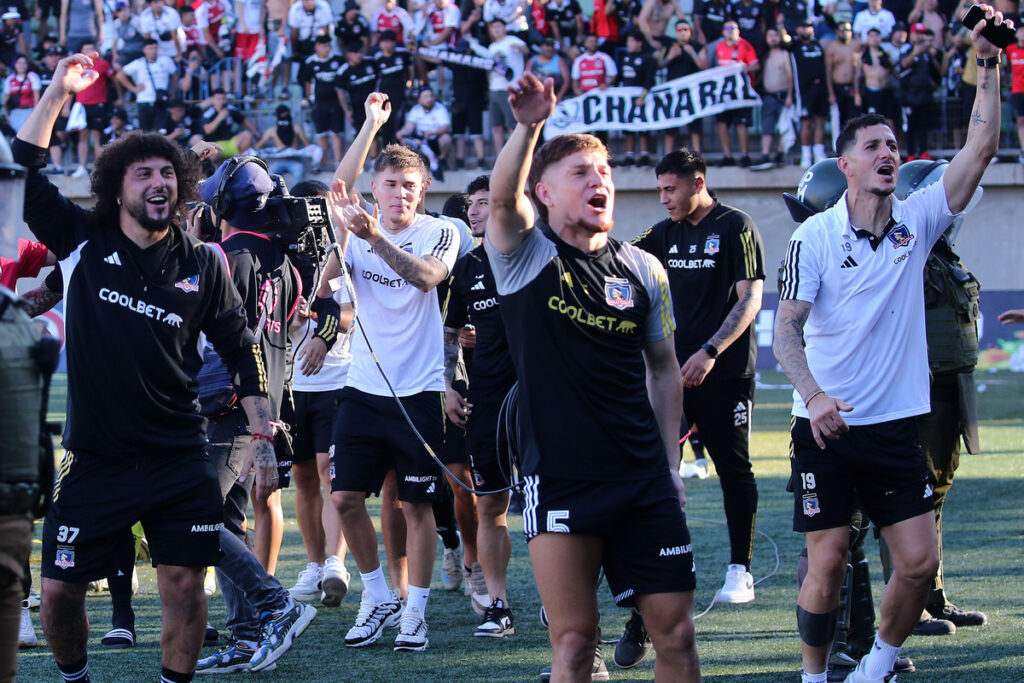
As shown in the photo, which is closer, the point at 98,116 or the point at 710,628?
the point at 710,628

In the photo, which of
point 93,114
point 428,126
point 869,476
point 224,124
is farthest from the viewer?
point 93,114

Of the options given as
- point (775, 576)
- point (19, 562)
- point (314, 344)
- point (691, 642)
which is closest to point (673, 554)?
point (691, 642)

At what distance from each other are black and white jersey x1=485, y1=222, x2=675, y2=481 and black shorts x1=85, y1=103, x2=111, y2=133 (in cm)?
2054

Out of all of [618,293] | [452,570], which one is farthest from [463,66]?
[618,293]

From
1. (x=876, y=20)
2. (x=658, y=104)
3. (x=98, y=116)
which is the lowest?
(x=658, y=104)

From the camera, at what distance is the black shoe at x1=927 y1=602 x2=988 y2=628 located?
6156mm

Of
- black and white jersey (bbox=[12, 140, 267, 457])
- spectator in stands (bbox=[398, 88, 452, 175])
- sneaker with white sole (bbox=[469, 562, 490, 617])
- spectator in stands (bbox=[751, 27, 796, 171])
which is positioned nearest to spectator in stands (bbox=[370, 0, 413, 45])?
spectator in stands (bbox=[398, 88, 452, 175])

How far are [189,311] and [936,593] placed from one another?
3.83 meters

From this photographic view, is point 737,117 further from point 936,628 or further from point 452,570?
point 936,628

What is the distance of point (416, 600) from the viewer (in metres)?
6.14

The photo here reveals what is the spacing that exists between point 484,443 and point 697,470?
5.12 metres

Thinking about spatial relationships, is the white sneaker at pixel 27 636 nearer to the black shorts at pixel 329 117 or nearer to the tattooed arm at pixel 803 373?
the tattooed arm at pixel 803 373

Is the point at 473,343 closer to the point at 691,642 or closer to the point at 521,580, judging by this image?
the point at 521,580

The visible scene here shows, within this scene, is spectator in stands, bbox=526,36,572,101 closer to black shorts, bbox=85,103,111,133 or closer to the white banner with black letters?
the white banner with black letters
